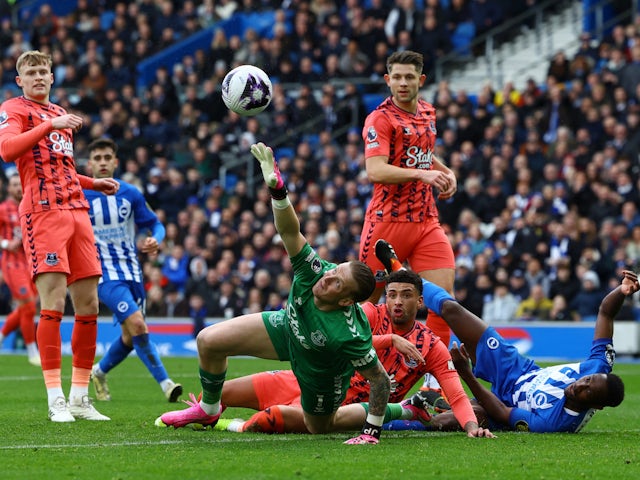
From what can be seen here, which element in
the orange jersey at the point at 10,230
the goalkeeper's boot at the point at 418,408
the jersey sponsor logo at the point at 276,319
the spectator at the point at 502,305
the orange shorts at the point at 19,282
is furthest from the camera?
the spectator at the point at 502,305

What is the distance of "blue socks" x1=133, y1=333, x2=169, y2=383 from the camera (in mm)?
11625

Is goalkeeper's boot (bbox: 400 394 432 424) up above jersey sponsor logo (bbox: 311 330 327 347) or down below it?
below

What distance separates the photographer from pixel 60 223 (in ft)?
29.6

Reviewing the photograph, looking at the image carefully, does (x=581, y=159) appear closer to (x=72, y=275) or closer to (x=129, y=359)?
(x=129, y=359)

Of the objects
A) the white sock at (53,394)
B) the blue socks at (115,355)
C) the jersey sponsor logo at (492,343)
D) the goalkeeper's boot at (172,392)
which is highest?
the jersey sponsor logo at (492,343)

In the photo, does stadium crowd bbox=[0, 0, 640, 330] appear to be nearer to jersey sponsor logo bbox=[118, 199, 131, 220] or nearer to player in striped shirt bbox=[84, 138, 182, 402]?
player in striped shirt bbox=[84, 138, 182, 402]

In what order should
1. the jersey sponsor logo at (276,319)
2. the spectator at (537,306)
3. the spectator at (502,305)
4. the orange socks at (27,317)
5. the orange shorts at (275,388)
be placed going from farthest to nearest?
1. the spectator at (502,305)
2. the spectator at (537,306)
3. the orange socks at (27,317)
4. the orange shorts at (275,388)
5. the jersey sponsor logo at (276,319)

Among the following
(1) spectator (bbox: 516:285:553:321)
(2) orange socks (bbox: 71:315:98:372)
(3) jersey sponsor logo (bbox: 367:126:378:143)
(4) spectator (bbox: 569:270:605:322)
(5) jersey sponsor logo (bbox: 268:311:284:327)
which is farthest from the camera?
(1) spectator (bbox: 516:285:553:321)

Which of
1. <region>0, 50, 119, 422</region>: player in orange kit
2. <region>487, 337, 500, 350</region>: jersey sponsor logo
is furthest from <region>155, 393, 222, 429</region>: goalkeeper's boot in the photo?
<region>487, 337, 500, 350</region>: jersey sponsor logo

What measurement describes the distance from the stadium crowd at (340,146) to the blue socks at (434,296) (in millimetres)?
9377

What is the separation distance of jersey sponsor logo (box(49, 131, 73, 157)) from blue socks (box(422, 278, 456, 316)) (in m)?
3.05

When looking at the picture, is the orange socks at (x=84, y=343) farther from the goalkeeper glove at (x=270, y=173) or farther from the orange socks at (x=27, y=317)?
the orange socks at (x=27, y=317)

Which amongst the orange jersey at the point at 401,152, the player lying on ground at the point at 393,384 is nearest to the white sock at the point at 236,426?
the player lying on ground at the point at 393,384

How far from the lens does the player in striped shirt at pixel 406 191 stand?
991 cm
